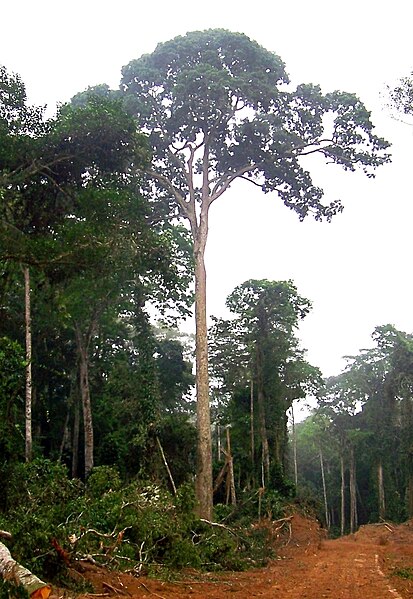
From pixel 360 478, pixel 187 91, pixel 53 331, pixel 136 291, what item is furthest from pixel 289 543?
pixel 360 478

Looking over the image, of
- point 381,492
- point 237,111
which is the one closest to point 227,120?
point 237,111

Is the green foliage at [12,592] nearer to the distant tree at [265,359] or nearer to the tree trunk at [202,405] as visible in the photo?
the tree trunk at [202,405]

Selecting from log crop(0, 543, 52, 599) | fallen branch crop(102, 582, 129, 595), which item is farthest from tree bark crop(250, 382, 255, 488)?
log crop(0, 543, 52, 599)

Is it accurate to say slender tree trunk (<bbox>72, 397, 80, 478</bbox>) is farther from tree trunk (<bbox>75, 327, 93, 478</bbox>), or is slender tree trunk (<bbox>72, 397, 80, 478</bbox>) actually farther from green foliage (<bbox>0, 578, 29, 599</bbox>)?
green foliage (<bbox>0, 578, 29, 599</bbox>)

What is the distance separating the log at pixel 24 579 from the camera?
17.8 ft

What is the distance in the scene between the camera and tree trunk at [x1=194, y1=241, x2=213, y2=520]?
16.6 m

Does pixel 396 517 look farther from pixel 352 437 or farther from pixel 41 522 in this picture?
pixel 41 522

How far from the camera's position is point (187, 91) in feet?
59.2

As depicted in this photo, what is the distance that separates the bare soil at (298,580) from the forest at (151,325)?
1.94 ft

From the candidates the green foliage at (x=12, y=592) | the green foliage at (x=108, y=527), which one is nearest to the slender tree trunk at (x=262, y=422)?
the green foliage at (x=108, y=527)

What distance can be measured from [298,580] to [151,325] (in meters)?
13.3

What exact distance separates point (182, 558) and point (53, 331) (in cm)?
1446

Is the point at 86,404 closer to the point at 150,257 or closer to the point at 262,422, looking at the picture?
the point at 150,257

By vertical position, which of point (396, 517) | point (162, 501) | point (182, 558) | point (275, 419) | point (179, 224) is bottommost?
point (396, 517)
